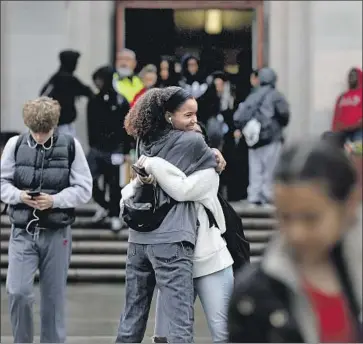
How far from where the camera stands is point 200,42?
13773mm

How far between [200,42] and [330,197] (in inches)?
458

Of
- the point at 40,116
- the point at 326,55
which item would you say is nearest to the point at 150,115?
the point at 40,116

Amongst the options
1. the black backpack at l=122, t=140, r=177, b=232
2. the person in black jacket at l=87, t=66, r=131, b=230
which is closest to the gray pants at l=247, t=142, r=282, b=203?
the person in black jacket at l=87, t=66, r=131, b=230

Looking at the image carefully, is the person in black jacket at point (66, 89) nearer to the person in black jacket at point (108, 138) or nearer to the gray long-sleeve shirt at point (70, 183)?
the person in black jacket at point (108, 138)

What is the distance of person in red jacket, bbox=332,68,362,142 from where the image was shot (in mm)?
11688

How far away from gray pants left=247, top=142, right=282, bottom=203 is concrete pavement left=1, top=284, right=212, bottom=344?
227 cm

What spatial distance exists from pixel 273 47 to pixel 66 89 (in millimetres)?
3286

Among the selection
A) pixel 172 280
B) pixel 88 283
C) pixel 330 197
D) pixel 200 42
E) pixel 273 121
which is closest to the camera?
pixel 330 197

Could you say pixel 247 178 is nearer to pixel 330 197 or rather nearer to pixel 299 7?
pixel 299 7

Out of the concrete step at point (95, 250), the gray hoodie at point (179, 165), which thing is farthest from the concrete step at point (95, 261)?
the gray hoodie at point (179, 165)

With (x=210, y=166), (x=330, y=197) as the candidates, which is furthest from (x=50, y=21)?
(x=330, y=197)

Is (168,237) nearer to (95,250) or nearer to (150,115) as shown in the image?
(150,115)

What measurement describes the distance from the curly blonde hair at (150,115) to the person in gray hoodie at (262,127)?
5.94m

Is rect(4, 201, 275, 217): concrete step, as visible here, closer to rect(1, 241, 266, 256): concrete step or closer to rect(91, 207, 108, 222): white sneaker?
rect(91, 207, 108, 222): white sneaker
